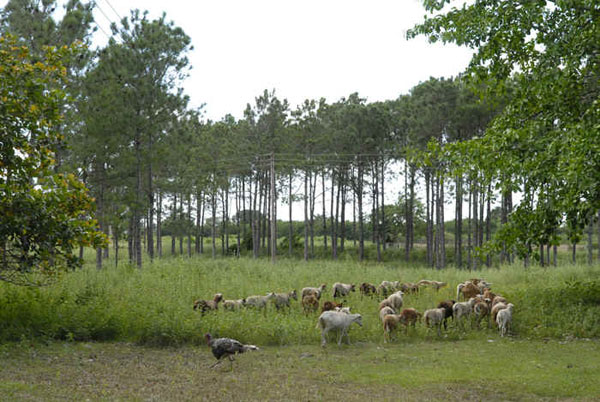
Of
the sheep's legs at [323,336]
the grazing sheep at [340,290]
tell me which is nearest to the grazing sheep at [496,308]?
the grazing sheep at [340,290]

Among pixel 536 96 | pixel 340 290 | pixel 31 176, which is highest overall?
pixel 536 96

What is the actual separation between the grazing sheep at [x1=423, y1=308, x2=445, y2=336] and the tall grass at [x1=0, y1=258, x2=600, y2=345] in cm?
24

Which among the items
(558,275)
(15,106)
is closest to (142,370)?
(15,106)

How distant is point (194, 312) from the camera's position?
1273 cm

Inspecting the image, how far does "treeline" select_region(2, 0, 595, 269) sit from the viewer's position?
12562 millimetres

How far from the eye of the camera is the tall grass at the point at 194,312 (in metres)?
11.5

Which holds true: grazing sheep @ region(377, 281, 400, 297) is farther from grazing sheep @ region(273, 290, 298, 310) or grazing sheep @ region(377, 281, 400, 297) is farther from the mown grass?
the mown grass

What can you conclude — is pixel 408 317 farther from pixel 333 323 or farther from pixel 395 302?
pixel 333 323

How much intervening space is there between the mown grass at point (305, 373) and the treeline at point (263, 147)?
9.90ft

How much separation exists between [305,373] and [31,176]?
22.7 ft

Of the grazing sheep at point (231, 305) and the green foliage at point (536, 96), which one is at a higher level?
the green foliage at point (536, 96)

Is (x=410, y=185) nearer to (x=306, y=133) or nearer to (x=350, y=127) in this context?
(x=350, y=127)

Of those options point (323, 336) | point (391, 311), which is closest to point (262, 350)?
point (323, 336)

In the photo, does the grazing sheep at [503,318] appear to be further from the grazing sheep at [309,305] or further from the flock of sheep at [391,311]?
the grazing sheep at [309,305]
